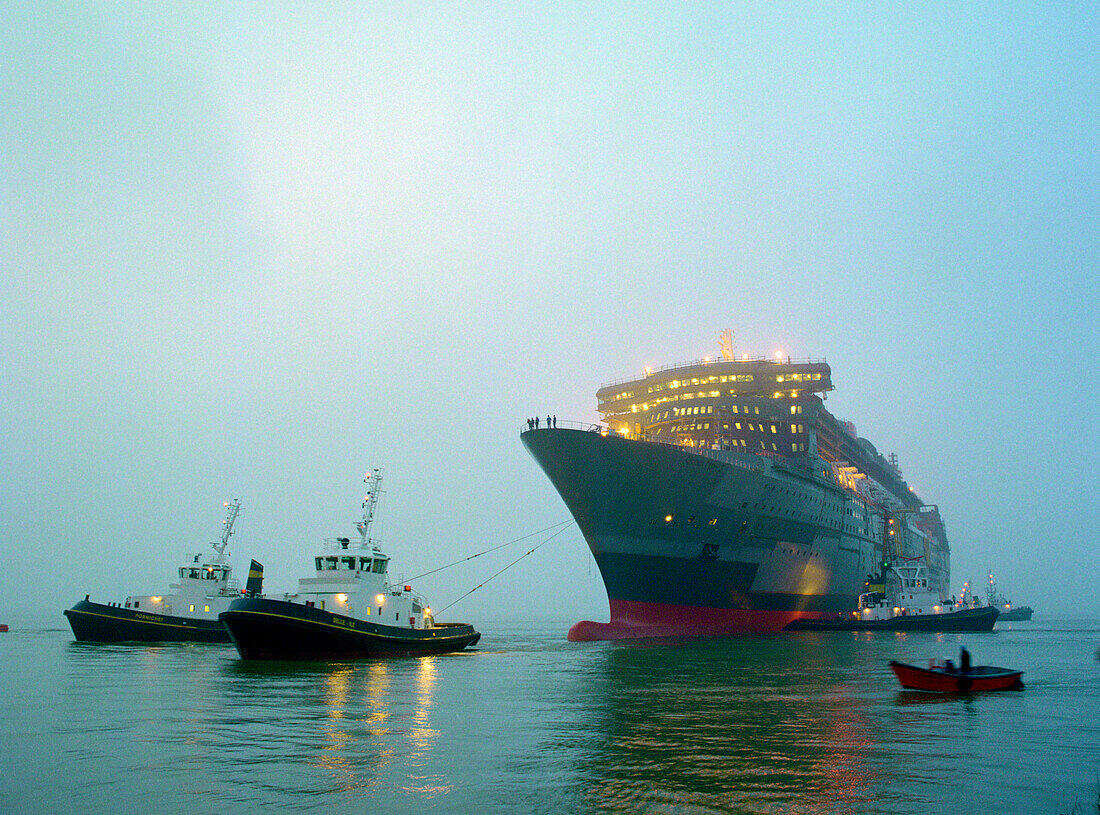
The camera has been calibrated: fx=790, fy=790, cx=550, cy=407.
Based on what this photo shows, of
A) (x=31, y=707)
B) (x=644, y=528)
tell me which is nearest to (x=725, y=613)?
(x=644, y=528)

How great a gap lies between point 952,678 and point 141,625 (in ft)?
153

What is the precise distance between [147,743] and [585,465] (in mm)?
28662

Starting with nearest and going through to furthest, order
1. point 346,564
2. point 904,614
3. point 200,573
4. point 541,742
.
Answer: point 541,742 < point 346,564 < point 200,573 < point 904,614

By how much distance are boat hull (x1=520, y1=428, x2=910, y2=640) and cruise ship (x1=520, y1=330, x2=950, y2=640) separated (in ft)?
0.25

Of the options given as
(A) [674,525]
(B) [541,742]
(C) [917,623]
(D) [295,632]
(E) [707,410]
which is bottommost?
(C) [917,623]

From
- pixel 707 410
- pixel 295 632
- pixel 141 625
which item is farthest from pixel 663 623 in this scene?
pixel 141 625

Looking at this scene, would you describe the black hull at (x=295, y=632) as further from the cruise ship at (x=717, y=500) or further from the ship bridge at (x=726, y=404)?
the ship bridge at (x=726, y=404)

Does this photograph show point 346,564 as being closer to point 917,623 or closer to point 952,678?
point 952,678

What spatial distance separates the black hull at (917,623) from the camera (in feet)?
190

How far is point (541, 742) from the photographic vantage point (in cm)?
1661

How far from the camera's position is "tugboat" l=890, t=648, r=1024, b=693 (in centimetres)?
2467

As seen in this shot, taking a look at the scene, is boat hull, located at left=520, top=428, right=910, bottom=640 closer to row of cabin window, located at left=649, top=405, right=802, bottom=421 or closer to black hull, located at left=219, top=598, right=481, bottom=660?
row of cabin window, located at left=649, top=405, right=802, bottom=421

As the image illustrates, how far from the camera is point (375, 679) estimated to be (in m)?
28.3

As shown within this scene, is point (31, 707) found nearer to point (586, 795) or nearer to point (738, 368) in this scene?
point (586, 795)
